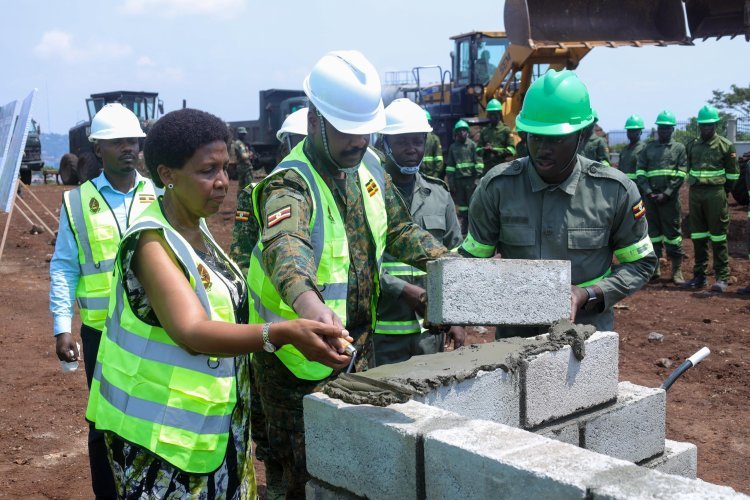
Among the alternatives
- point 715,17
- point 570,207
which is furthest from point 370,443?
point 715,17

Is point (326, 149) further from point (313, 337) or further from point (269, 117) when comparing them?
point (269, 117)

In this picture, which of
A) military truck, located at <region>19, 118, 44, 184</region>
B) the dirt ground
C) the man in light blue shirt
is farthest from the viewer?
military truck, located at <region>19, 118, 44, 184</region>

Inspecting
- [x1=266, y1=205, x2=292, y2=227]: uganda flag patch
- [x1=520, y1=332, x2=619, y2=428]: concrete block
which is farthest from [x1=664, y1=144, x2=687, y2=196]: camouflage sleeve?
[x1=266, y1=205, x2=292, y2=227]: uganda flag patch

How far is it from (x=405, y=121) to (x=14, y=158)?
6.13 m

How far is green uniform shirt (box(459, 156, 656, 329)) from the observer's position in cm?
373

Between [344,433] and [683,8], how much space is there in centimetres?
1075

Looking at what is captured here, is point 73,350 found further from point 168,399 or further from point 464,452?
point 464,452

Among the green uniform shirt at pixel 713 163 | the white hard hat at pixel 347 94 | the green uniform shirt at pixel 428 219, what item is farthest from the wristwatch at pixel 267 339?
the green uniform shirt at pixel 713 163

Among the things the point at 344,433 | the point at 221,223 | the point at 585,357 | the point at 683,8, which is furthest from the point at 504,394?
the point at 221,223

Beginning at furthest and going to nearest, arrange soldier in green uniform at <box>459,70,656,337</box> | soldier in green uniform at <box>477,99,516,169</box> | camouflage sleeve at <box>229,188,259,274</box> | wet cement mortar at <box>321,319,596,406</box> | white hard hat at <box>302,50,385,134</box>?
soldier in green uniform at <box>477,99,516,169</box> → camouflage sleeve at <box>229,188,259,274</box> → soldier in green uniform at <box>459,70,656,337</box> → white hard hat at <box>302,50,385,134</box> → wet cement mortar at <box>321,319,596,406</box>

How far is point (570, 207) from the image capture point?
12.3ft

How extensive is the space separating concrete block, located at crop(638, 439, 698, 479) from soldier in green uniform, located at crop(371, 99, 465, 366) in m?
1.55

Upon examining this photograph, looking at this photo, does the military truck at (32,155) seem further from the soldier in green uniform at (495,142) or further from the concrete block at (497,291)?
the concrete block at (497,291)

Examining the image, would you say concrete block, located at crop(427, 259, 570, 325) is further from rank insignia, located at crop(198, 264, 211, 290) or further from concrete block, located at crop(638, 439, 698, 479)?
rank insignia, located at crop(198, 264, 211, 290)
